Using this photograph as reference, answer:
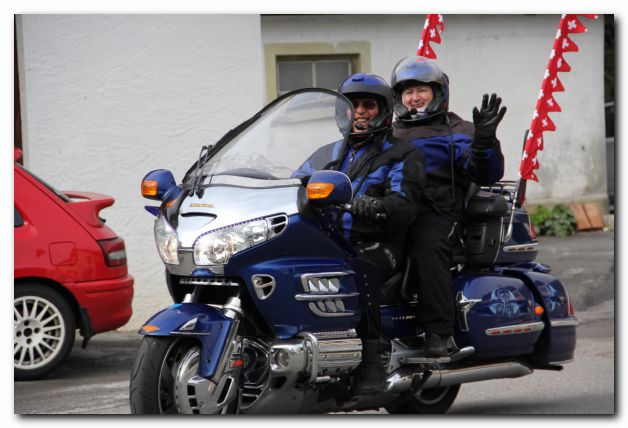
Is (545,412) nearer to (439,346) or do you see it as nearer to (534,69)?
(439,346)

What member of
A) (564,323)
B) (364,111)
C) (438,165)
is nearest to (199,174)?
(364,111)

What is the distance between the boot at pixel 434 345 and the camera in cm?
557

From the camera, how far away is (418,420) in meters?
6.14

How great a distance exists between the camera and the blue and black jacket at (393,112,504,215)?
5.68 metres

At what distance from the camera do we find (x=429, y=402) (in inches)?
246

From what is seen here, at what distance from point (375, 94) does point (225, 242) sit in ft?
3.68

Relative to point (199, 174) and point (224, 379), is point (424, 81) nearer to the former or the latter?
point (199, 174)

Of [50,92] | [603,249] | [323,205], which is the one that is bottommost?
[603,249]

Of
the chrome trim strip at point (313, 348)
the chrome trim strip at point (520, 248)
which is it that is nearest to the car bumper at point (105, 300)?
the chrome trim strip at point (520, 248)

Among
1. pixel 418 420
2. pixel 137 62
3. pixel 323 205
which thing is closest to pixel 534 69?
pixel 137 62

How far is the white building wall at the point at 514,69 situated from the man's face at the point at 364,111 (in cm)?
343

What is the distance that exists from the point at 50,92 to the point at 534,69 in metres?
4.22

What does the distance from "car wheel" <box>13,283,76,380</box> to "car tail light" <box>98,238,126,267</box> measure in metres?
0.42

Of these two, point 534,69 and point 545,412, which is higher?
point 534,69
